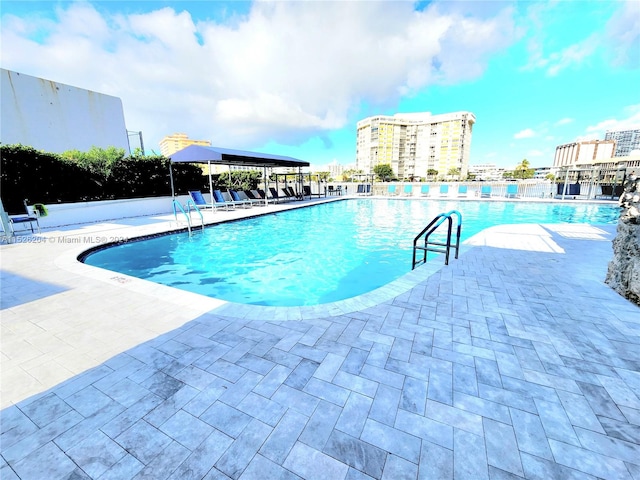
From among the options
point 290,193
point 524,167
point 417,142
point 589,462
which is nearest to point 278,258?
point 589,462

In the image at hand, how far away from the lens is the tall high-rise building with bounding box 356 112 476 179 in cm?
7950

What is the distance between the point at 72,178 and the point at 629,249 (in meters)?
14.2

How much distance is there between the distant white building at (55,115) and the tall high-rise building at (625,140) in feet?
563

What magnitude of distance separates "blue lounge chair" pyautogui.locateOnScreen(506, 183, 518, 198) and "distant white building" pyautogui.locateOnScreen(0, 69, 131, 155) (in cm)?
2712

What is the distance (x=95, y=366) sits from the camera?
6.76ft

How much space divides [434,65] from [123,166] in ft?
73.9

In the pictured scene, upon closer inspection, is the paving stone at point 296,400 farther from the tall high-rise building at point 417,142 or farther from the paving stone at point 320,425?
the tall high-rise building at point 417,142

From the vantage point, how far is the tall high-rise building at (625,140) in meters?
113

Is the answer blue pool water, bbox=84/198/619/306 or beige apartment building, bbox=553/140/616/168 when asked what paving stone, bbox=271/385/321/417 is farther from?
beige apartment building, bbox=553/140/616/168

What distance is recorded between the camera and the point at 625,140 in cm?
11950

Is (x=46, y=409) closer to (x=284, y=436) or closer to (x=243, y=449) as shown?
(x=243, y=449)

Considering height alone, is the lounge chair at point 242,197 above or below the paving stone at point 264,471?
above

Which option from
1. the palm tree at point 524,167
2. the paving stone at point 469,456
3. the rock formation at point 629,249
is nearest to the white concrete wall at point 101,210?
the paving stone at point 469,456

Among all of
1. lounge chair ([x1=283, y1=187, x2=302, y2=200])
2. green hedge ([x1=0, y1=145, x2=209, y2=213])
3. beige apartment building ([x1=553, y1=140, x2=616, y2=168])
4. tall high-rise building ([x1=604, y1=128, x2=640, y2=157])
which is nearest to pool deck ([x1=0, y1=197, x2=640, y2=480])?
green hedge ([x1=0, y1=145, x2=209, y2=213])
